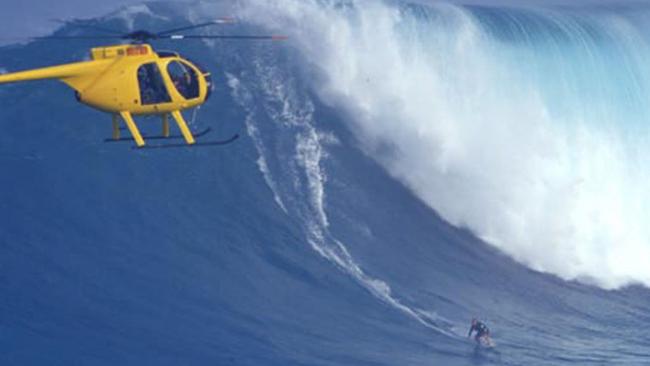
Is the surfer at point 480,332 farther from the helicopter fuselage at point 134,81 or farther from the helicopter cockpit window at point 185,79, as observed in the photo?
the helicopter cockpit window at point 185,79

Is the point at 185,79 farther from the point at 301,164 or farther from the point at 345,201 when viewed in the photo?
the point at 345,201

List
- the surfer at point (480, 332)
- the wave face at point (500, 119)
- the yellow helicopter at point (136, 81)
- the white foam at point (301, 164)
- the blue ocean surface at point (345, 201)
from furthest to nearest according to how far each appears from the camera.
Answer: the wave face at point (500, 119)
the white foam at point (301, 164)
the surfer at point (480, 332)
the blue ocean surface at point (345, 201)
the yellow helicopter at point (136, 81)

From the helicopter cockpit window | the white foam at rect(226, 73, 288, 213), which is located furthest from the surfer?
the helicopter cockpit window

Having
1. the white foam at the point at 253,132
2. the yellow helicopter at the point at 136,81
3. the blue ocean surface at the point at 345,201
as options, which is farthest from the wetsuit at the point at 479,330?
the yellow helicopter at the point at 136,81

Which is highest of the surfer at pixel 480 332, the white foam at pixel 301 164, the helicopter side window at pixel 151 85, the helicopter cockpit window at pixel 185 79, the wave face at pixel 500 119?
the wave face at pixel 500 119

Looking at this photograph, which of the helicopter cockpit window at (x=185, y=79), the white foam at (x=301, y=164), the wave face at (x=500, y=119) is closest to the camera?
the helicopter cockpit window at (x=185, y=79)

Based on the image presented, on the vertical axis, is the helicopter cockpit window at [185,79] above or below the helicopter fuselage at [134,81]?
above

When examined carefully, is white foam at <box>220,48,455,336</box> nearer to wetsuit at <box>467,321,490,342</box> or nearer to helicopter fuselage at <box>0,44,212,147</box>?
wetsuit at <box>467,321,490,342</box>
